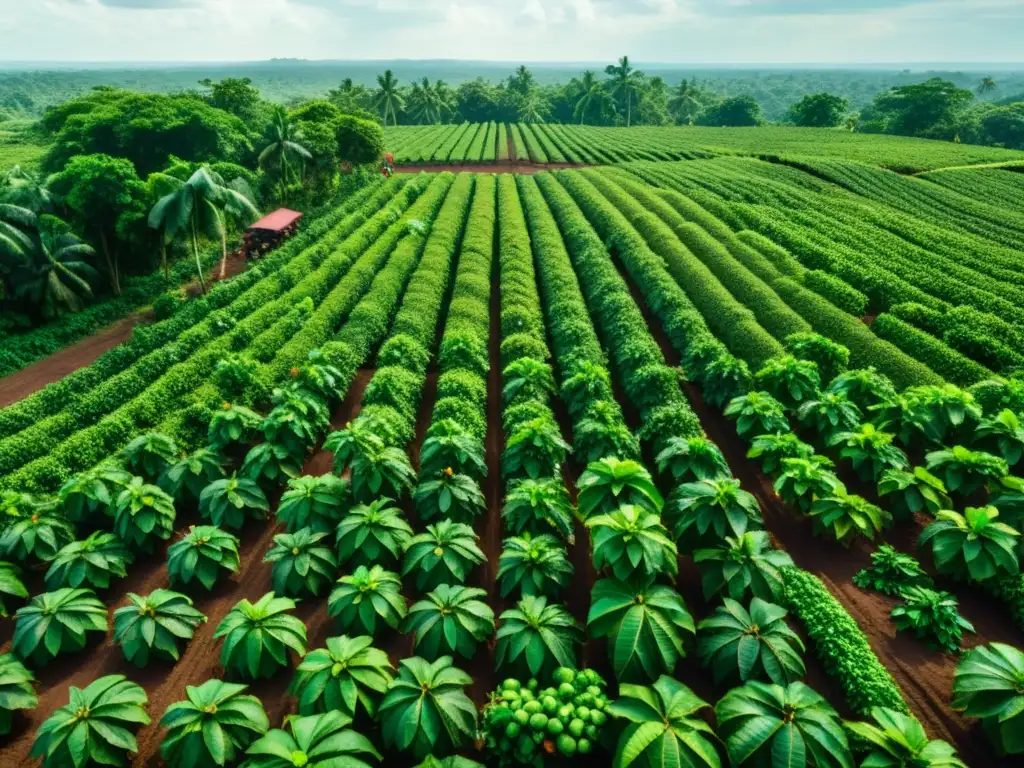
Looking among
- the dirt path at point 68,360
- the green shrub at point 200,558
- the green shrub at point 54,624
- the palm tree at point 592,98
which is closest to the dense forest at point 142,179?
the dirt path at point 68,360

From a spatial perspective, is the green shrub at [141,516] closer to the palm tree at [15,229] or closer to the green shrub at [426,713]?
the green shrub at [426,713]

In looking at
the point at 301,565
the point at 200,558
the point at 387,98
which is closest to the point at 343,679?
the point at 301,565

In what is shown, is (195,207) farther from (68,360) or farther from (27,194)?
(68,360)

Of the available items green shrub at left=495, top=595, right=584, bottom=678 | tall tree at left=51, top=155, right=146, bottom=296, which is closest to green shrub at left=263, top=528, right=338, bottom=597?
green shrub at left=495, top=595, right=584, bottom=678

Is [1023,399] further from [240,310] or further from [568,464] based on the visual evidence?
[240,310]

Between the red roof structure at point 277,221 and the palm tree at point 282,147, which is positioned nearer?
the red roof structure at point 277,221

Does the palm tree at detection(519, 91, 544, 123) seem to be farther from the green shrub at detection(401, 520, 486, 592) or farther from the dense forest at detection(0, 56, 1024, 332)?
the green shrub at detection(401, 520, 486, 592)
